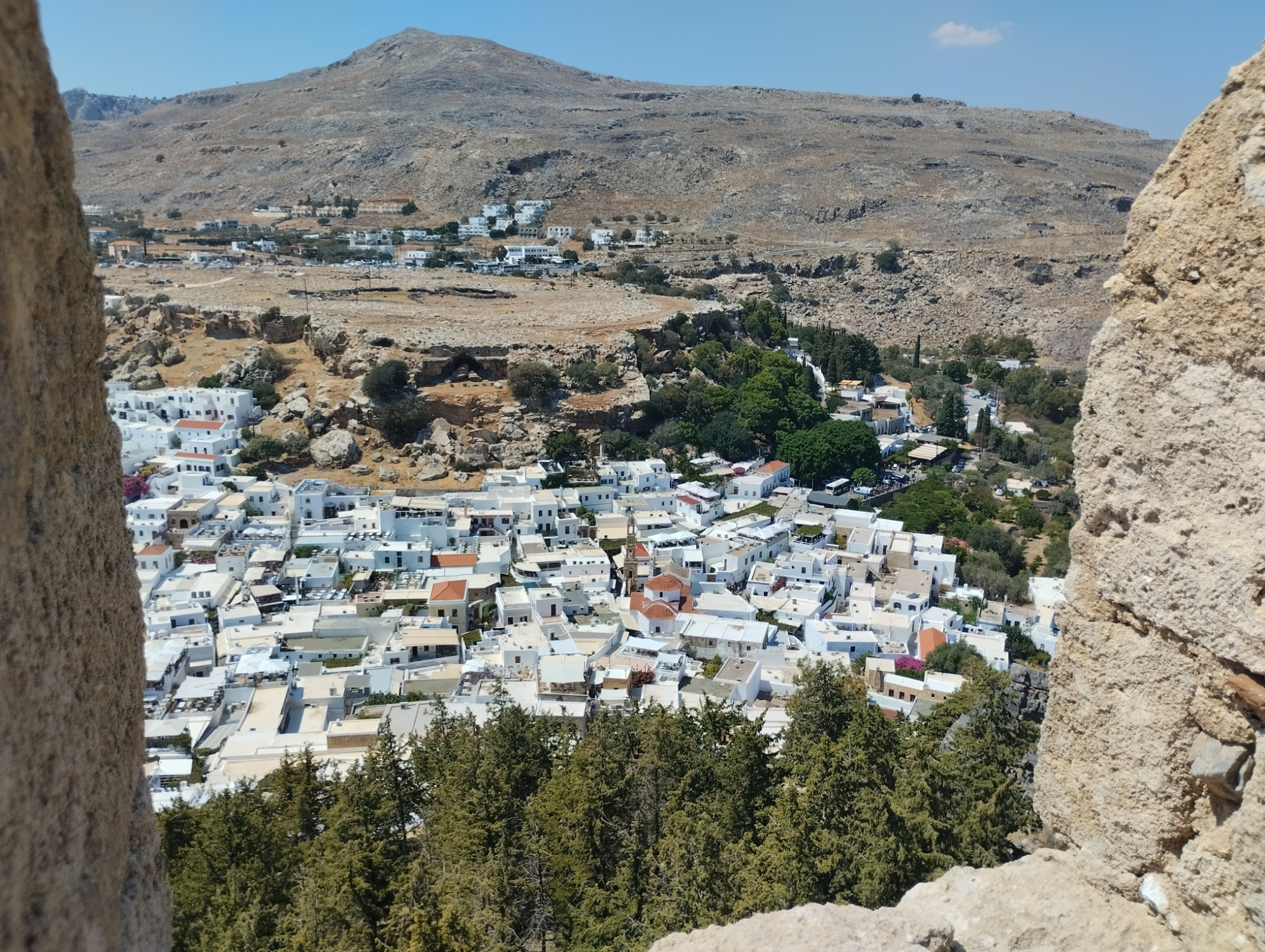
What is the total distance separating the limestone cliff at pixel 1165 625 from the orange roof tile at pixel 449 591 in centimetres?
1668

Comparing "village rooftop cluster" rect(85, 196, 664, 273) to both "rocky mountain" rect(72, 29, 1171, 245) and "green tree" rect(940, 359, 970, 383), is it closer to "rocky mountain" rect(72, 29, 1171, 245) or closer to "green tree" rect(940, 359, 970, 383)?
"rocky mountain" rect(72, 29, 1171, 245)

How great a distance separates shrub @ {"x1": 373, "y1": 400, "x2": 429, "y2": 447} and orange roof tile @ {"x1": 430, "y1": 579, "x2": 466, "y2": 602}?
9.32 meters

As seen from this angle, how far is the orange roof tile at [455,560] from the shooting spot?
73.3ft

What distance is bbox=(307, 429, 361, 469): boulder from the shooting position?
28.0 meters

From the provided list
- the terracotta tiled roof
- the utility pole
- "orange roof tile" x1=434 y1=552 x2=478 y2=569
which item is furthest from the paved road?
"orange roof tile" x1=434 y1=552 x2=478 y2=569

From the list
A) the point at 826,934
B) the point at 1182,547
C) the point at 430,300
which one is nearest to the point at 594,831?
the point at 826,934

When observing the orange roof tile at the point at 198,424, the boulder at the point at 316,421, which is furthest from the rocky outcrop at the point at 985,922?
the orange roof tile at the point at 198,424

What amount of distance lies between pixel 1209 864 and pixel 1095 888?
0.57m

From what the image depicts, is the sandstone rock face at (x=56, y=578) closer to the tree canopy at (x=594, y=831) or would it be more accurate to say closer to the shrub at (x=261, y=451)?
the tree canopy at (x=594, y=831)

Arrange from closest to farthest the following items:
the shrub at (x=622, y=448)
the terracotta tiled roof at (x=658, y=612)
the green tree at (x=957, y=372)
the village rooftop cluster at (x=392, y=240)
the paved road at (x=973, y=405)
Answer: the terracotta tiled roof at (x=658, y=612), the shrub at (x=622, y=448), the paved road at (x=973, y=405), the green tree at (x=957, y=372), the village rooftop cluster at (x=392, y=240)

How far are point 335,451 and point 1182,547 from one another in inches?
1065

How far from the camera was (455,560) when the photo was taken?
22.5m

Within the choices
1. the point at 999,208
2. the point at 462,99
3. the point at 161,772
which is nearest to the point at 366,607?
the point at 161,772

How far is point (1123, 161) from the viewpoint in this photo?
255ft
